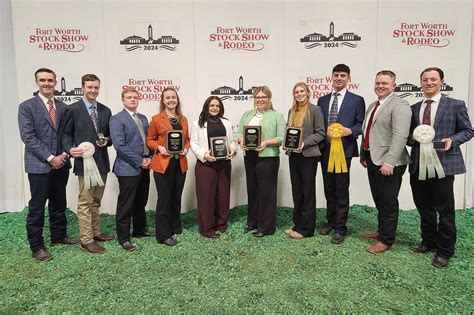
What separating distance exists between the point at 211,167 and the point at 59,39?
9.36 feet

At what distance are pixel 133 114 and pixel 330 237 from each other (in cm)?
244

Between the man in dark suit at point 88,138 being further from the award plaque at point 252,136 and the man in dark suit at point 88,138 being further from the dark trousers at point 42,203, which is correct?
the award plaque at point 252,136

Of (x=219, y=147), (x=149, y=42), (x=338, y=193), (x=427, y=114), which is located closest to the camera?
(x=427, y=114)

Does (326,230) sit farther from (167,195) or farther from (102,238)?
(102,238)

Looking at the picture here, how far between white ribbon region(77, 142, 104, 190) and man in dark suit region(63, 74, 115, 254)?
0.16 ft

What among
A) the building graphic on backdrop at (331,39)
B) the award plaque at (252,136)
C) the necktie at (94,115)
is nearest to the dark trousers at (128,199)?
the necktie at (94,115)

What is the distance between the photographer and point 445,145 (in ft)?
8.43

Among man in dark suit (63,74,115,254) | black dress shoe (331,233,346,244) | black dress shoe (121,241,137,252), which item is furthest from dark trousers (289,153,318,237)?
man in dark suit (63,74,115,254)

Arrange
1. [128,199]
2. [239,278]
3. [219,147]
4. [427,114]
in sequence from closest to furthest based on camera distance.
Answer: [239,278] → [427,114] → [128,199] → [219,147]

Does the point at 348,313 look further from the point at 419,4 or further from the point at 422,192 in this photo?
the point at 419,4

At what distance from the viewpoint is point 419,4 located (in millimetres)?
4133

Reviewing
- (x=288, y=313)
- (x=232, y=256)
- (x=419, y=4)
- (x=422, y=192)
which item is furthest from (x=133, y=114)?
(x=419, y=4)

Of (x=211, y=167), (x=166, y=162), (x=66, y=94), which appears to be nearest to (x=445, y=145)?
(x=211, y=167)

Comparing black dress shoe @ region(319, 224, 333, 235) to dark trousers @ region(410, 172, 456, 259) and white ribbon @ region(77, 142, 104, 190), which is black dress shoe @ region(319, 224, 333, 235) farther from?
white ribbon @ region(77, 142, 104, 190)
